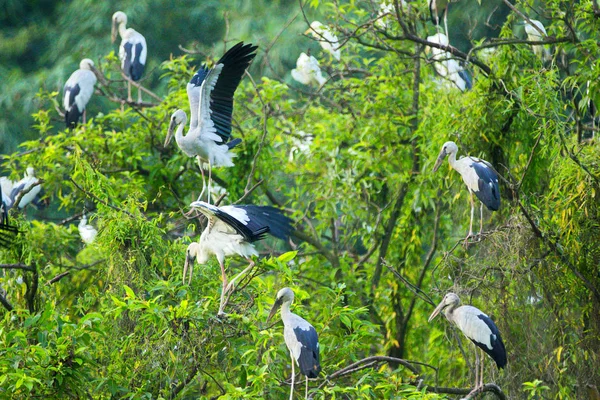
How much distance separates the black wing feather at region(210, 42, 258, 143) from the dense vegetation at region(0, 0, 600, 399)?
0.37 metres

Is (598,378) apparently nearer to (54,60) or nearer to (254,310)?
(254,310)

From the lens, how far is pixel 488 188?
5.95 meters

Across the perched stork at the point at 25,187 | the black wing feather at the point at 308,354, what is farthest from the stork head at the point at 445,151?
the perched stork at the point at 25,187

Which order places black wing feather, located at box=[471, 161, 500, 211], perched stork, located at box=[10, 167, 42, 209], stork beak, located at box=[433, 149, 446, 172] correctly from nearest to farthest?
black wing feather, located at box=[471, 161, 500, 211] < stork beak, located at box=[433, 149, 446, 172] < perched stork, located at box=[10, 167, 42, 209]

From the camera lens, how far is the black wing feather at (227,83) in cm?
607

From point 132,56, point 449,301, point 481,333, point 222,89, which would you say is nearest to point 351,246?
point 132,56

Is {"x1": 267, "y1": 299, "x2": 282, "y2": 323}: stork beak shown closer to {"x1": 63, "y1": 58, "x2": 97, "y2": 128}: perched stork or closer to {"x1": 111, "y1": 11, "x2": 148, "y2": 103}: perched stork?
{"x1": 63, "y1": 58, "x2": 97, "y2": 128}: perched stork

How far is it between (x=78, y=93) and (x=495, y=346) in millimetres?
5581

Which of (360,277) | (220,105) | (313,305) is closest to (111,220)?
(220,105)

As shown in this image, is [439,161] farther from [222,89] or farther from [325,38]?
[222,89]

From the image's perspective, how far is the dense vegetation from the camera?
16.7 feet

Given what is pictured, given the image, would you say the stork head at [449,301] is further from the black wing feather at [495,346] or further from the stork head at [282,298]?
the stork head at [282,298]

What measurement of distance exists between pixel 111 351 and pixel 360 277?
3.26m

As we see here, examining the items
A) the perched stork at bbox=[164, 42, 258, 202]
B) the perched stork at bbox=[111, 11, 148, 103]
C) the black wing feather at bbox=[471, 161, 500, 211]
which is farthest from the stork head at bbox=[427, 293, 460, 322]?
the perched stork at bbox=[111, 11, 148, 103]
